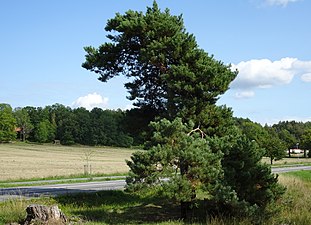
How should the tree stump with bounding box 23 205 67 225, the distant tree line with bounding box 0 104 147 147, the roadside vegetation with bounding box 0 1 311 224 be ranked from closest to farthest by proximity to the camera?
the tree stump with bounding box 23 205 67 225, the roadside vegetation with bounding box 0 1 311 224, the distant tree line with bounding box 0 104 147 147

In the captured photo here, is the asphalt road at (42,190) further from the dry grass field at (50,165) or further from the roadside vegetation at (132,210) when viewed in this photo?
the dry grass field at (50,165)

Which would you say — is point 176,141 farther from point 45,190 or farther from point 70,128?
point 70,128

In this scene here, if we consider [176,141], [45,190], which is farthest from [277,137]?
[176,141]

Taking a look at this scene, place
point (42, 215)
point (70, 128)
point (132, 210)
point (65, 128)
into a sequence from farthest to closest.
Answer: point (65, 128) → point (70, 128) → point (132, 210) → point (42, 215)

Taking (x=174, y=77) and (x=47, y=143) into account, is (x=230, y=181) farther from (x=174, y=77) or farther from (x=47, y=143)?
(x=47, y=143)

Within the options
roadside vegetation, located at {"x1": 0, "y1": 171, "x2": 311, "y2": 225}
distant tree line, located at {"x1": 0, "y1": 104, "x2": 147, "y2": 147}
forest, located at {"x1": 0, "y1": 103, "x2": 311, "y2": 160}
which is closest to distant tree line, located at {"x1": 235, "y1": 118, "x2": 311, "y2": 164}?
forest, located at {"x1": 0, "y1": 103, "x2": 311, "y2": 160}

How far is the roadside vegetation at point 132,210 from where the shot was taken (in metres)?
13.2

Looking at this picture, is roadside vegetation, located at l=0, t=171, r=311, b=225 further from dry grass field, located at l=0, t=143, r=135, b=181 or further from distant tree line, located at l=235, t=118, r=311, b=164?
dry grass field, located at l=0, t=143, r=135, b=181

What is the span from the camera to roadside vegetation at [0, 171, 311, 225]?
13.2 meters

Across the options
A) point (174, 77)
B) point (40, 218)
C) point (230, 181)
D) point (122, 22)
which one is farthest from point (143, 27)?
point (40, 218)

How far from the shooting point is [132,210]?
54.6 ft

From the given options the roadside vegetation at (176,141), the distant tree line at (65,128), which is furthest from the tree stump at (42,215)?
the distant tree line at (65,128)

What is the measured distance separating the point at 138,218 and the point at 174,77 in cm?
593

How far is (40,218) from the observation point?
1141 centimetres
